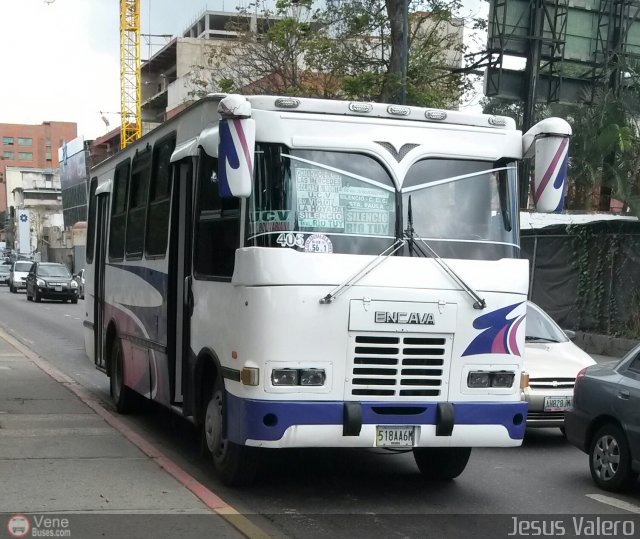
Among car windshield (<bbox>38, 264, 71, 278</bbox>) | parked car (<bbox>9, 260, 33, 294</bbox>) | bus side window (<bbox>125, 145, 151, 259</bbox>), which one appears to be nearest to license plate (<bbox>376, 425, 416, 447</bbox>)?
bus side window (<bbox>125, 145, 151, 259</bbox>)

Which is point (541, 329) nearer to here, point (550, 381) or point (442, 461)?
point (550, 381)

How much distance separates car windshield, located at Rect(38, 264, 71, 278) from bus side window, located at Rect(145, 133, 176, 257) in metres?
29.5

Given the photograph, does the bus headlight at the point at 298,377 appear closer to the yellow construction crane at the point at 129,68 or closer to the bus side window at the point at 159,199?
the bus side window at the point at 159,199

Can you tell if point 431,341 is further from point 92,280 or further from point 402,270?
point 92,280

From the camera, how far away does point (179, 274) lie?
28.3 feet

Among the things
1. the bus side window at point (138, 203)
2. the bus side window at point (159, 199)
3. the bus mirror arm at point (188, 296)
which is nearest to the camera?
the bus mirror arm at point (188, 296)

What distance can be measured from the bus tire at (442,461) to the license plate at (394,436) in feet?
3.46

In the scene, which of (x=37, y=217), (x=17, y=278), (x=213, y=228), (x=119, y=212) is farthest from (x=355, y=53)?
(x=37, y=217)

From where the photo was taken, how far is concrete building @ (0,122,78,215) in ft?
573

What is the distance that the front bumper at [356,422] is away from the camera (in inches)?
257

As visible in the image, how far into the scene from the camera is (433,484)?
7863 mm

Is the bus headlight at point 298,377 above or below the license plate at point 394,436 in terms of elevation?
above

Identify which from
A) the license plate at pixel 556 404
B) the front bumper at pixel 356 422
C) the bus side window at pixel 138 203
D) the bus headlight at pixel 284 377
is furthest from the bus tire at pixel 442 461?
the bus side window at pixel 138 203

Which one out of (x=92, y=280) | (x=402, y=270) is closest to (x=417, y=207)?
(x=402, y=270)
